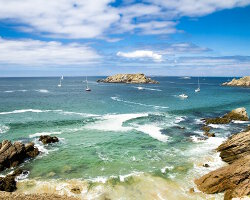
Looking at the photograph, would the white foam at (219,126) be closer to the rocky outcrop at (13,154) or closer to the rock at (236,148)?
the rock at (236,148)

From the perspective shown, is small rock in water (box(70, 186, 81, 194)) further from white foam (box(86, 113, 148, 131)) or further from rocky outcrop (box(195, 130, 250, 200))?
white foam (box(86, 113, 148, 131))

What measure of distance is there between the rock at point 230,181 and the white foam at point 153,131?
1696 cm

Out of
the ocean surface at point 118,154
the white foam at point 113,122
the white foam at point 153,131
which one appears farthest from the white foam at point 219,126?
the white foam at point 113,122

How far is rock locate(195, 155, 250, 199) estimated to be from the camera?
2453 centimetres

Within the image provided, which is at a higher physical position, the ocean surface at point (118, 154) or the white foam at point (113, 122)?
the white foam at point (113, 122)

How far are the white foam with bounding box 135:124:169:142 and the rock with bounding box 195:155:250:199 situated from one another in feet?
55.6

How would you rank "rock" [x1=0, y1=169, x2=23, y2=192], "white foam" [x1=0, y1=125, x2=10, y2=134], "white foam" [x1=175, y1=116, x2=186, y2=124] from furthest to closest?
"white foam" [x1=175, y1=116, x2=186, y2=124]
"white foam" [x1=0, y1=125, x2=10, y2=134]
"rock" [x1=0, y1=169, x2=23, y2=192]

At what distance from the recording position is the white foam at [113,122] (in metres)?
52.0

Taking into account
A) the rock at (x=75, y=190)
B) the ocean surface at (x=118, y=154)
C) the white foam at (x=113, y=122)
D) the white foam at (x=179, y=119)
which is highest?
the white foam at (x=113, y=122)

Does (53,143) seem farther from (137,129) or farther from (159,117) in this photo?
(159,117)

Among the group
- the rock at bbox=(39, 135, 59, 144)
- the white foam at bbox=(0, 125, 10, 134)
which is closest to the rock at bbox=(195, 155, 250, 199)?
the rock at bbox=(39, 135, 59, 144)

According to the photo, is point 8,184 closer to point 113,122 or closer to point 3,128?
point 3,128

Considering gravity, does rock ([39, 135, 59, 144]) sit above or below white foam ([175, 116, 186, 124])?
above

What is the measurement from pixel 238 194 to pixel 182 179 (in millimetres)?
6568
